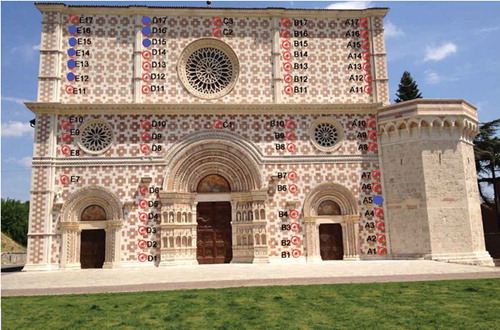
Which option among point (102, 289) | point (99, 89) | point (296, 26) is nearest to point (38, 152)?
point (99, 89)

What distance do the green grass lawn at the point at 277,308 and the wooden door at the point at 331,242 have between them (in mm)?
12202

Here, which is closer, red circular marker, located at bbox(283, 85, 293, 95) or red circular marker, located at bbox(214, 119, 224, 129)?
red circular marker, located at bbox(214, 119, 224, 129)

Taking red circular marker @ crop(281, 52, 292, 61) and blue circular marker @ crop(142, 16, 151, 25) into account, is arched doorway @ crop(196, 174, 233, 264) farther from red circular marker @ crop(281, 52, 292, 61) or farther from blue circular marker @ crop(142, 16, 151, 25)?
blue circular marker @ crop(142, 16, 151, 25)

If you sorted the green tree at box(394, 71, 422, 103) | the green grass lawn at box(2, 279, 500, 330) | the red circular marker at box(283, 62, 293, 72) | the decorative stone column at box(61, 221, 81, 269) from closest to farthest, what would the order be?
the green grass lawn at box(2, 279, 500, 330) → the decorative stone column at box(61, 221, 81, 269) → the red circular marker at box(283, 62, 293, 72) → the green tree at box(394, 71, 422, 103)

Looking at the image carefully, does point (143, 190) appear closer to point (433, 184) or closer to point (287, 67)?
point (287, 67)

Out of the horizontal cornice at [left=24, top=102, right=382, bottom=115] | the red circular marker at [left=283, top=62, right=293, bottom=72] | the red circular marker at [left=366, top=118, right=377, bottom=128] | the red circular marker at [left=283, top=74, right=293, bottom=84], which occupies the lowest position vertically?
the red circular marker at [left=366, top=118, right=377, bottom=128]

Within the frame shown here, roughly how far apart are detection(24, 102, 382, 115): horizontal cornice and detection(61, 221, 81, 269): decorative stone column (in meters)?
6.46

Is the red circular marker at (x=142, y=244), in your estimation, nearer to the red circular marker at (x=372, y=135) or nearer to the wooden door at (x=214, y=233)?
the wooden door at (x=214, y=233)

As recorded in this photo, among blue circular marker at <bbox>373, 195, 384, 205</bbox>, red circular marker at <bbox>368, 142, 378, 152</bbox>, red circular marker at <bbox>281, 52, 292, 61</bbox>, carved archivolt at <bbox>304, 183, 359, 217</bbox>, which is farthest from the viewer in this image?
red circular marker at <bbox>281, 52, 292, 61</bbox>

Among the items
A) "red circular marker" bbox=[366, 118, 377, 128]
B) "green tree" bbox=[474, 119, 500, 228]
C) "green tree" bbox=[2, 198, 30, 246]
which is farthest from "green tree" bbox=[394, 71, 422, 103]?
"green tree" bbox=[2, 198, 30, 246]

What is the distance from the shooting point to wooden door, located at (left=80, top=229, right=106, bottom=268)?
2378cm

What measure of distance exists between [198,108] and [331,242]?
1100cm

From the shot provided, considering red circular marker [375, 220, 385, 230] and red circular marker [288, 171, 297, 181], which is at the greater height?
red circular marker [288, 171, 297, 181]


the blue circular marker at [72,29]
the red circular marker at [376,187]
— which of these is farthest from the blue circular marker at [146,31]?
the red circular marker at [376,187]
